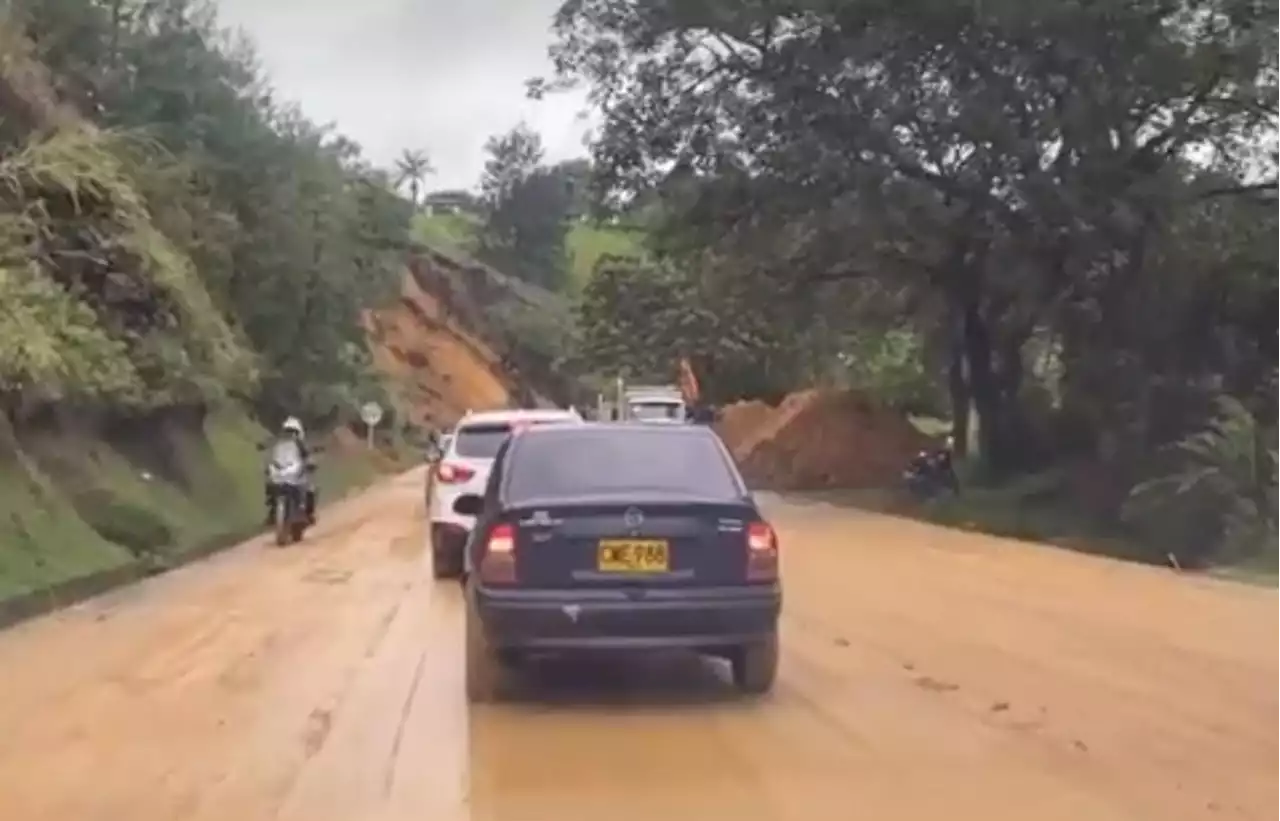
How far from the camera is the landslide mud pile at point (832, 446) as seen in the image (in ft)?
171

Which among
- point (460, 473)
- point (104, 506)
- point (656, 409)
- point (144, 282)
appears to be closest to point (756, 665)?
point (460, 473)

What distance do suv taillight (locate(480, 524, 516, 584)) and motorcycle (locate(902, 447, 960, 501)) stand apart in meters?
29.1

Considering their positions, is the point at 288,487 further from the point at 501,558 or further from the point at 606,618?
the point at 606,618

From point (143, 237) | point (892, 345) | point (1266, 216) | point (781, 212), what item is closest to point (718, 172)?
point (781, 212)

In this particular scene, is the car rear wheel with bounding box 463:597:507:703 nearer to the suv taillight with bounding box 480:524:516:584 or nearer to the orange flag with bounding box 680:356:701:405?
the suv taillight with bounding box 480:524:516:584

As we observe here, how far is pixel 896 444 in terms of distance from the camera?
5328 cm

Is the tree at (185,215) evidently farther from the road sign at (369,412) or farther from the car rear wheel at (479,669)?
the car rear wheel at (479,669)

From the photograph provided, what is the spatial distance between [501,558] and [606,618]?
0.71m

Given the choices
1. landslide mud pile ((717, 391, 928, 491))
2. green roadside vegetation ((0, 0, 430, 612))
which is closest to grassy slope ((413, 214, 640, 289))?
landslide mud pile ((717, 391, 928, 491))

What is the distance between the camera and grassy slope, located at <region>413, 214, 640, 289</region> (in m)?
117

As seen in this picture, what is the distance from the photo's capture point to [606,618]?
35.2 ft

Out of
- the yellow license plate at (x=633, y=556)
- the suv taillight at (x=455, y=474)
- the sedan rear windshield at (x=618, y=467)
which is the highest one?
the sedan rear windshield at (x=618, y=467)

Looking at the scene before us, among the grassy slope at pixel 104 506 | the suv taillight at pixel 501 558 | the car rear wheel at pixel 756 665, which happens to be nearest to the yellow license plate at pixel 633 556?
the suv taillight at pixel 501 558

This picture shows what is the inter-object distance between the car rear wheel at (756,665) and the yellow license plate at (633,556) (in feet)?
2.46
